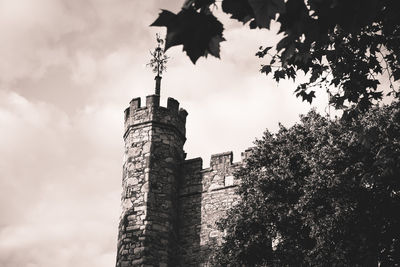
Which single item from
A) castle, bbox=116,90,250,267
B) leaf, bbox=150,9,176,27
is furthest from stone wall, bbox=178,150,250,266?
leaf, bbox=150,9,176,27

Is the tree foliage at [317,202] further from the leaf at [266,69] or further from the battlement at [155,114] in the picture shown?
the battlement at [155,114]

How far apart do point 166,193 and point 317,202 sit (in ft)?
20.9

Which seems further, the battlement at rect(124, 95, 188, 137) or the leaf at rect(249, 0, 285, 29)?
the battlement at rect(124, 95, 188, 137)

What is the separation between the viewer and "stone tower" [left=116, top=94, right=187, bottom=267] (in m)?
17.2

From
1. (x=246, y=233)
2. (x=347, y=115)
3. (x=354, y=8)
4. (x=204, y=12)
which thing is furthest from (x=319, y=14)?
(x=246, y=233)

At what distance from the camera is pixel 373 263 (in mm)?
12148

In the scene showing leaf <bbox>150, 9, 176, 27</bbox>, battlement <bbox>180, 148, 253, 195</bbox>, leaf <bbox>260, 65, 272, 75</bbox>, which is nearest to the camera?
leaf <bbox>150, 9, 176, 27</bbox>

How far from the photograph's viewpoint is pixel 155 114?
756 inches

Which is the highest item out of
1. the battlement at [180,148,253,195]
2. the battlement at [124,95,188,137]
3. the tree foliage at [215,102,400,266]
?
the battlement at [124,95,188,137]

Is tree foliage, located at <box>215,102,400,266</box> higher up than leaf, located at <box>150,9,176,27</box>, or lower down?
higher up

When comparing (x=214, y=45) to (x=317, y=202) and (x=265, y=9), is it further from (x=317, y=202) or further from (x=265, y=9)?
(x=317, y=202)

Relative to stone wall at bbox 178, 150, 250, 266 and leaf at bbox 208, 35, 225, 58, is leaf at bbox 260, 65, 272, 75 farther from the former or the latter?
stone wall at bbox 178, 150, 250, 266

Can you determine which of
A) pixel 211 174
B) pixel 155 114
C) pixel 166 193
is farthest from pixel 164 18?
pixel 155 114

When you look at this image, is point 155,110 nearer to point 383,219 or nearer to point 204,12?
point 383,219
